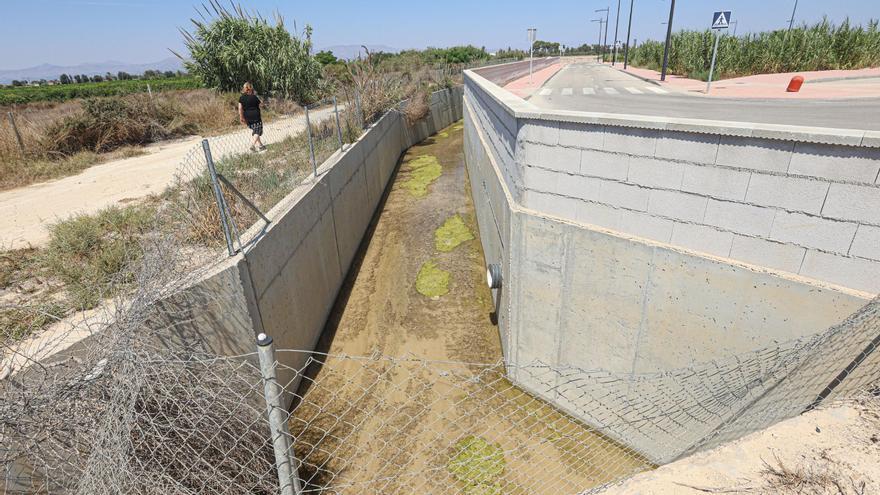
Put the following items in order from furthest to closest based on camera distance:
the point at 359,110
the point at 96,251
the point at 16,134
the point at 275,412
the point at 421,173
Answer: the point at 421,173 < the point at 359,110 < the point at 16,134 < the point at 96,251 < the point at 275,412

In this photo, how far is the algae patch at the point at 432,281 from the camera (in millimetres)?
8609

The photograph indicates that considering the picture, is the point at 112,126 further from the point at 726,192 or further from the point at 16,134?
the point at 726,192

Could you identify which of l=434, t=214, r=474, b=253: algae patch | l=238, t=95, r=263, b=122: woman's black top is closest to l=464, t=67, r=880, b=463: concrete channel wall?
l=434, t=214, r=474, b=253: algae patch

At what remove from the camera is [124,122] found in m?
11.9

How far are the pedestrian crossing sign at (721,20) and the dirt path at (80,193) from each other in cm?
1192

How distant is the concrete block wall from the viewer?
10.8 ft

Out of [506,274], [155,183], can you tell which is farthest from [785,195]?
[155,183]

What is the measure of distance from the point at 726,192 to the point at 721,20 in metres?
9.21

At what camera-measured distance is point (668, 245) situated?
14.4 ft

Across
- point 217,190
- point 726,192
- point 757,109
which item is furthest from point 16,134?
point 757,109

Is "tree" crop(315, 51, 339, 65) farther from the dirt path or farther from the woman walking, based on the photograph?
the woman walking

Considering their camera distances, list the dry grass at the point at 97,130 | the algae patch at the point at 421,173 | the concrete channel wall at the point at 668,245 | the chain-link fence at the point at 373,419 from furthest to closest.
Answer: the algae patch at the point at 421,173
the dry grass at the point at 97,130
the concrete channel wall at the point at 668,245
the chain-link fence at the point at 373,419

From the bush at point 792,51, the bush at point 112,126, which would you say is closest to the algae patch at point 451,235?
the bush at point 112,126

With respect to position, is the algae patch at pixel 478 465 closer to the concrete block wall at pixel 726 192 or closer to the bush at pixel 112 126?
the concrete block wall at pixel 726 192
